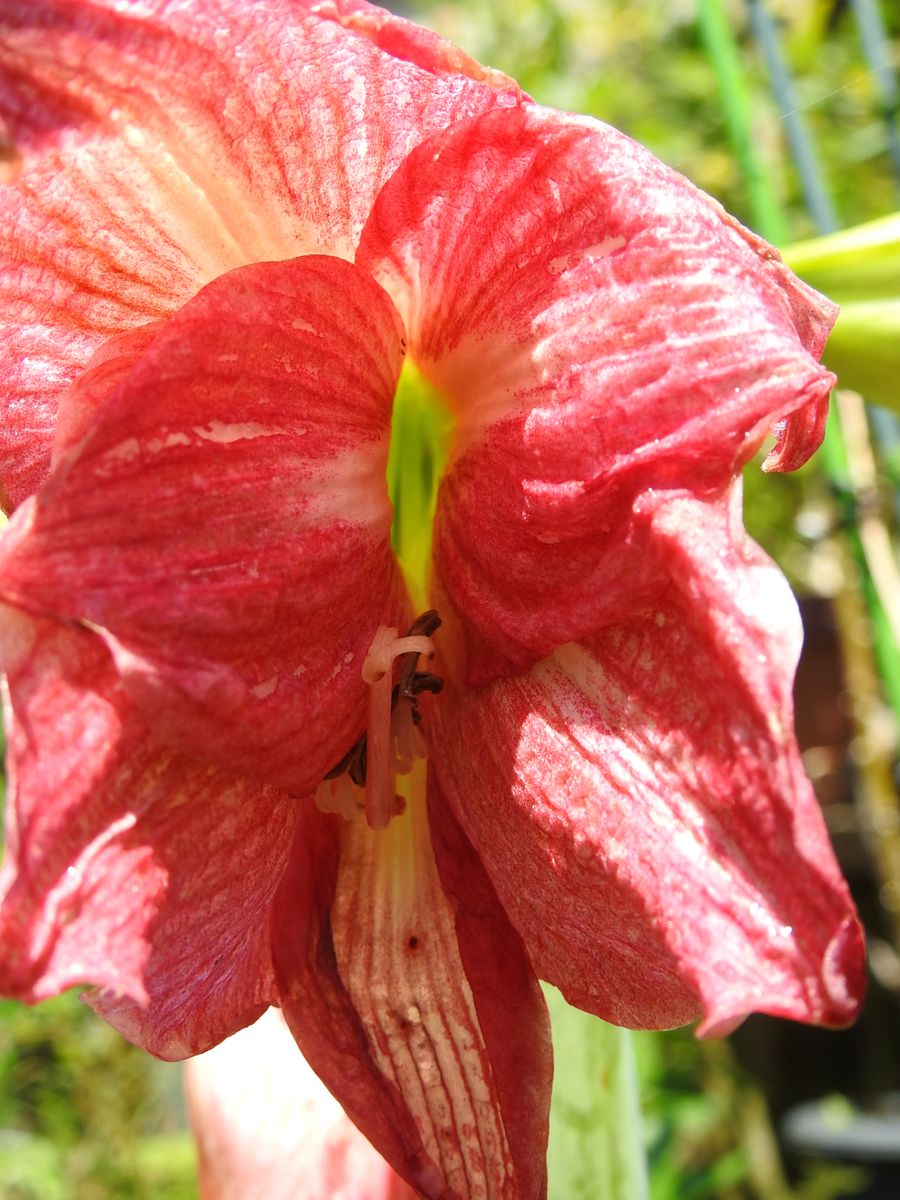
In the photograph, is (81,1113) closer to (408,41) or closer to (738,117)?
(738,117)

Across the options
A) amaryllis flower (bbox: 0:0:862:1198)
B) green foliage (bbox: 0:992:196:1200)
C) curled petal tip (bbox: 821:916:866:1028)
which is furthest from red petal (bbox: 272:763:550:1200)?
green foliage (bbox: 0:992:196:1200)

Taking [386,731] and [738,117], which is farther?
[738,117]

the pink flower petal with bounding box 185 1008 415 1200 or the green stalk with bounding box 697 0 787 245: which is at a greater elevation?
the green stalk with bounding box 697 0 787 245

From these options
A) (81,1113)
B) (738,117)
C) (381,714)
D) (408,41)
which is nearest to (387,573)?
(381,714)

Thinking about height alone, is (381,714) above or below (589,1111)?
above

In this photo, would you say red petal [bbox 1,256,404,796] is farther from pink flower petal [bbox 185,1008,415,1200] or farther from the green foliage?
the green foliage
